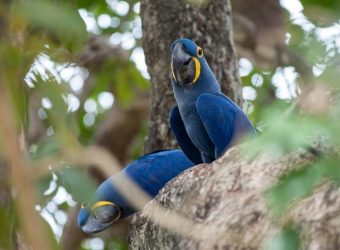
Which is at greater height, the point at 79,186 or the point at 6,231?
the point at 79,186

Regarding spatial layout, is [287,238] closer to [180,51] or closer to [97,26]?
[180,51]

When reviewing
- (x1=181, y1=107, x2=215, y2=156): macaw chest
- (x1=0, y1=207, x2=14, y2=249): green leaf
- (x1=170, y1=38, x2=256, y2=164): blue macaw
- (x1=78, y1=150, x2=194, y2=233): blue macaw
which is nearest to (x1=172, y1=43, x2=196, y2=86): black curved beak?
(x1=170, y1=38, x2=256, y2=164): blue macaw

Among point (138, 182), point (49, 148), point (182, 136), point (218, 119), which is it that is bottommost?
point (138, 182)

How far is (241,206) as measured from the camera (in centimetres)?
210

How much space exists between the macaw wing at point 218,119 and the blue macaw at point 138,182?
454 mm

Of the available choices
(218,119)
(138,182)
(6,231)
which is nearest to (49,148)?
(6,231)

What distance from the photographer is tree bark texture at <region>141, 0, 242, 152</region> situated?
355 cm

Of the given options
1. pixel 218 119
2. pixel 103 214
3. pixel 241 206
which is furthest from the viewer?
pixel 103 214

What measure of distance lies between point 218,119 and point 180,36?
698 millimetres

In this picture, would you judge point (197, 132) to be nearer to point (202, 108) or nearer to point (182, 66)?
point (202, 108)

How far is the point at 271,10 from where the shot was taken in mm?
4340

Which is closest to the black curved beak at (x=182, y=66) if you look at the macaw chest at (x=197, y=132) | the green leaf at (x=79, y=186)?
the macaw chest at (x=197, y=132)

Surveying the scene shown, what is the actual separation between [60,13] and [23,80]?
0.53ft

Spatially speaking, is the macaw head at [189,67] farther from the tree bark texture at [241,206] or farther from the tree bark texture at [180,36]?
the tree bark texture at [241,206]
